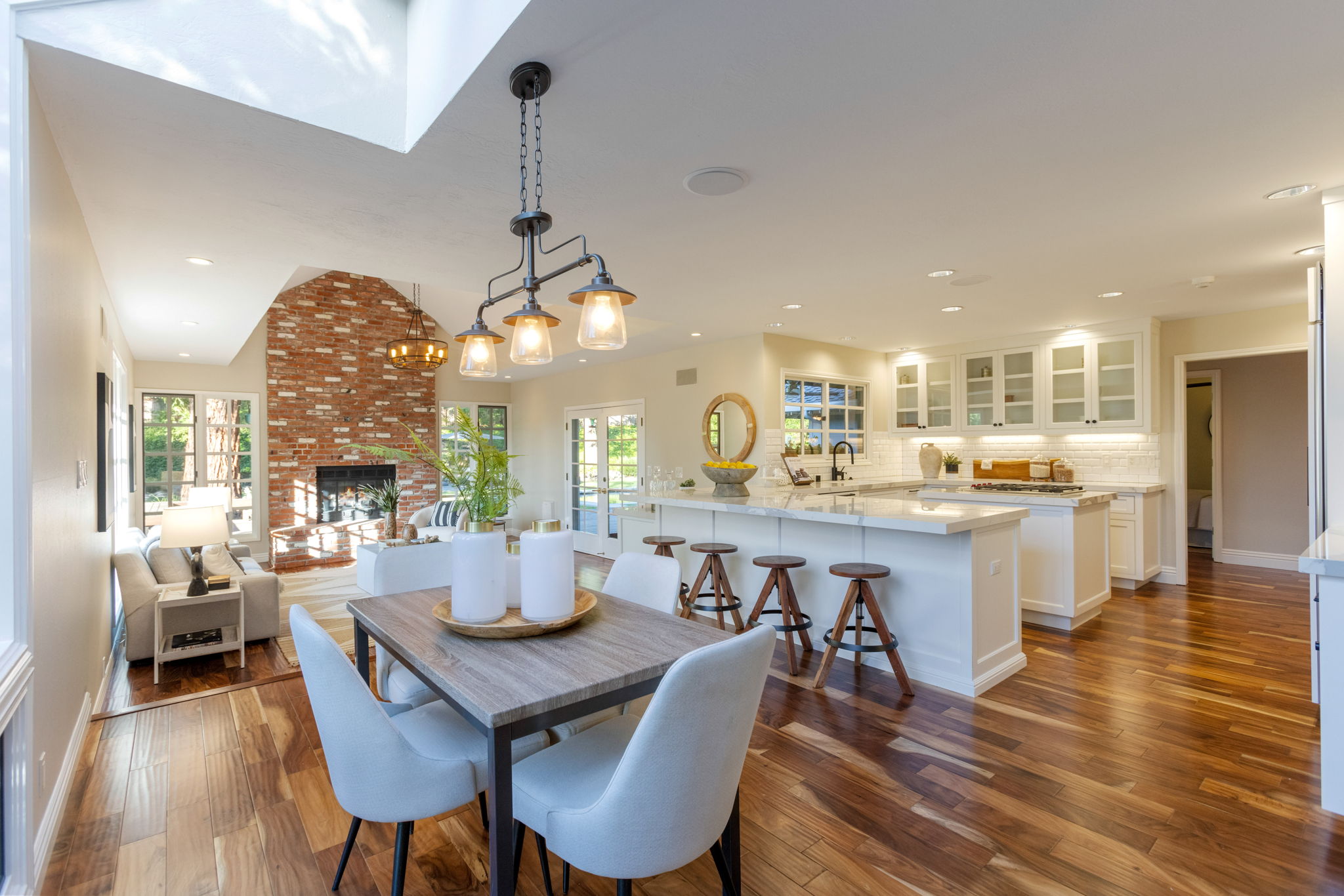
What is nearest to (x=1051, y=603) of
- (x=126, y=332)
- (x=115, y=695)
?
(x=115, y=695)

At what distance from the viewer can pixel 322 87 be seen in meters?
1.96

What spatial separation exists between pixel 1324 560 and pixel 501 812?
259 cm

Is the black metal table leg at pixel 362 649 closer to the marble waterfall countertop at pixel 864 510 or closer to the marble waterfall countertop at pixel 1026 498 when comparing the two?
the marble waterfall countertop at pixel 864 510

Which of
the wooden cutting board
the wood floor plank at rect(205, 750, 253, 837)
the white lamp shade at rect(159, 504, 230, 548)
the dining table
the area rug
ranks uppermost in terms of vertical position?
the wooden cutting board

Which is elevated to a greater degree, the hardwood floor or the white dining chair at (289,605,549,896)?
the white dining chair at (289,605,549,896)

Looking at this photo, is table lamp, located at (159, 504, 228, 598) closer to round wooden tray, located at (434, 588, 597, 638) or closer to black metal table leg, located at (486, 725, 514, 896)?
round wooden tray, located at (434, 588, 597, 638)

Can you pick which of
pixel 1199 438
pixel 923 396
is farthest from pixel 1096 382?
pixel 1199 438

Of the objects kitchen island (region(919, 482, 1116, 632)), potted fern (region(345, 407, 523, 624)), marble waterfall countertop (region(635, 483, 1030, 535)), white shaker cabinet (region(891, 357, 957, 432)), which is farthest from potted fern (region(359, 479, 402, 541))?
white shaker cabinet (region(891, 357, 957, 432))

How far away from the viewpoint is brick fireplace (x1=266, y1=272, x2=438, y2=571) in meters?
7.39

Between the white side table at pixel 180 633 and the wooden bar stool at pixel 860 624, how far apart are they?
3.43m

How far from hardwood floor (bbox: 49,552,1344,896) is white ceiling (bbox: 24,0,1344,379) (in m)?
2.29

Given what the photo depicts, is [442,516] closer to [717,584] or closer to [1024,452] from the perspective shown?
[717,584]

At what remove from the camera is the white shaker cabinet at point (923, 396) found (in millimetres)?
6672

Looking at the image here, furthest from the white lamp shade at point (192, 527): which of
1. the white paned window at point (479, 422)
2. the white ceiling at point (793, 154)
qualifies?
the white paned window at point (479, 422)
